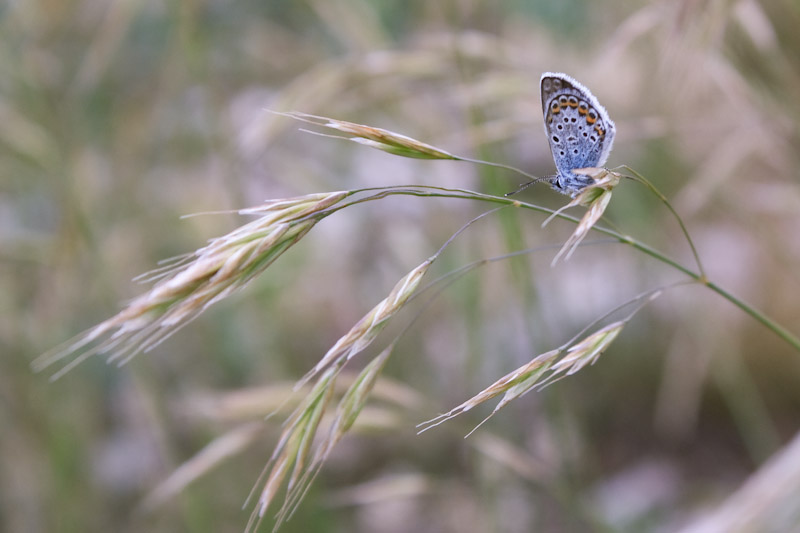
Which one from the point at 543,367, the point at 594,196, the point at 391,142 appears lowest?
the point at 543,367

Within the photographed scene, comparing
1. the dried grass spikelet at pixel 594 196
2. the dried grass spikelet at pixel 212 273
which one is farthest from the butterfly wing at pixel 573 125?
the dried grass spikelet at pixel 212 273

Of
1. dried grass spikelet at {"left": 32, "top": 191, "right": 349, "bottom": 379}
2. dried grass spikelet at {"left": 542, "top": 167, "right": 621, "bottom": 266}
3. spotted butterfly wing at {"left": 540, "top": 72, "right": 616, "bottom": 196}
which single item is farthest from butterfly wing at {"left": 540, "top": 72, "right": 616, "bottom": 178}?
dried grass spikelet at {"left": 32, "top": 191, "right": 349, "bottom": 379}

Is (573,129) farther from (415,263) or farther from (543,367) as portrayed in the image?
(415,263)

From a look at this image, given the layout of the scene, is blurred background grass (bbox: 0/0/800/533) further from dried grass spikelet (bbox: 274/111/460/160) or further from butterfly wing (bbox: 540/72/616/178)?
dried grass spikelet (bbox: 274/111/460/160)

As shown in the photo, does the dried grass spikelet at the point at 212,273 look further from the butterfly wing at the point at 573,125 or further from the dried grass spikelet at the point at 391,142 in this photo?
the butterfly wing at the point at 573,125

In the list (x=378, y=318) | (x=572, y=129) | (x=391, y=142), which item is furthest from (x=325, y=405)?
(x=572, y=129)

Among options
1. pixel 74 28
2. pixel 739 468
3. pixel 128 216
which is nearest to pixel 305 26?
pixel 74 28

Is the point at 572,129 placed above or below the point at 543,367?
above
